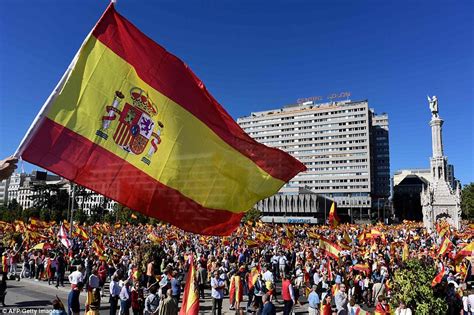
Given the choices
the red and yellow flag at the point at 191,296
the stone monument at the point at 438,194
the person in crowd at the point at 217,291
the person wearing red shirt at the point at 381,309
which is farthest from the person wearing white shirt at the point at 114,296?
the stone monument at the point at 438,194

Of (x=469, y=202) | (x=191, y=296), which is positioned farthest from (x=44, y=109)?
(x=469, y=202)

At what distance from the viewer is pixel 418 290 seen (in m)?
9.91

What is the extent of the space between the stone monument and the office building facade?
34.9 meters

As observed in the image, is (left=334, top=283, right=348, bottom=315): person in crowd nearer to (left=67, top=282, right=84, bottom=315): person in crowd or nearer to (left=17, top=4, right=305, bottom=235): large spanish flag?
(left=17, top=4, right=305, bottom=235): large spanish flag

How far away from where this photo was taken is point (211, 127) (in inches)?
244

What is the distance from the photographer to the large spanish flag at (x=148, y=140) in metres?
5.12

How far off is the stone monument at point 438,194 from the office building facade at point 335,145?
3494 cm

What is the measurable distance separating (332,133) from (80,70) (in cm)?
13162

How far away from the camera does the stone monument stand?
78250 millimetres

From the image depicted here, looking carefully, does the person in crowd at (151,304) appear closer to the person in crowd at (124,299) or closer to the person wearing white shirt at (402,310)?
the person in crowd at (124,299)

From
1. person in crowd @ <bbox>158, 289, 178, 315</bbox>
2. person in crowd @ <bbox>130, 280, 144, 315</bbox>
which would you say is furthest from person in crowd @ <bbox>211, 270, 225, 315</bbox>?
person in crowd @ <bbox>158, 289, 178, 315</bbox>

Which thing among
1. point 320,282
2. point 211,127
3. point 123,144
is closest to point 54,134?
point 123,144

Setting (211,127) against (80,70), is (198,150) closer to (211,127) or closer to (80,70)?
(211,127)

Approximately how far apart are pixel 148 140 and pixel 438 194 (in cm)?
8851
